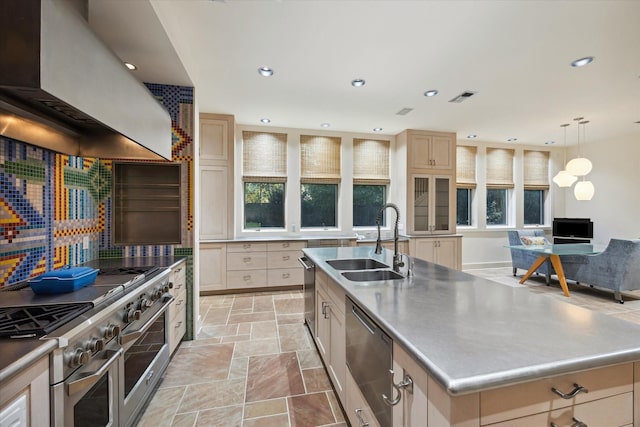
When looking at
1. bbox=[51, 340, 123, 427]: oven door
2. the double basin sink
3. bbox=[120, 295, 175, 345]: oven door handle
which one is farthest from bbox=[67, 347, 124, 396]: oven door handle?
the double basin sink

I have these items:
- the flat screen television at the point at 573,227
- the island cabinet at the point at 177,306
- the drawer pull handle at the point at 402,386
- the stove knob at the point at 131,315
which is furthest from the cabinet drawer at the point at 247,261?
the flat screen television at the point at 573,227

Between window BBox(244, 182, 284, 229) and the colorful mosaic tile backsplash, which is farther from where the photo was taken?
window BBox(244, 182, 284, 229)

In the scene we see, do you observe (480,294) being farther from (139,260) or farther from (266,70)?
(266,70)

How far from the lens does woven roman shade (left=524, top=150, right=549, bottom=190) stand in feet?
21.7

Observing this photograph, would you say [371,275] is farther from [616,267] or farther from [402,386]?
[616,267]

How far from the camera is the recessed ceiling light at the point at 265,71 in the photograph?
3050 mm

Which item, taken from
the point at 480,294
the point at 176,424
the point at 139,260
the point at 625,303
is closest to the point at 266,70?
the point at 139,260

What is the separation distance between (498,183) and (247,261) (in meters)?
5.91

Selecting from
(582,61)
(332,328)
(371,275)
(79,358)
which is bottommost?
(332,328)

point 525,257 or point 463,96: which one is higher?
point 463,96

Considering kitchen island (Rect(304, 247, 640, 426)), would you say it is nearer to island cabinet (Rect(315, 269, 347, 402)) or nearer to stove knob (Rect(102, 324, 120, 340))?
island cabinet (Rect(315, 269, 347, 402))

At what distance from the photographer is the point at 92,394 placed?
1231mm

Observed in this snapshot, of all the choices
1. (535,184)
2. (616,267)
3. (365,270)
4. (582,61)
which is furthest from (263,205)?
(535,184)

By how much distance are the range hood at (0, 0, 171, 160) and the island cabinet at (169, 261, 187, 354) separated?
42.4 inches
